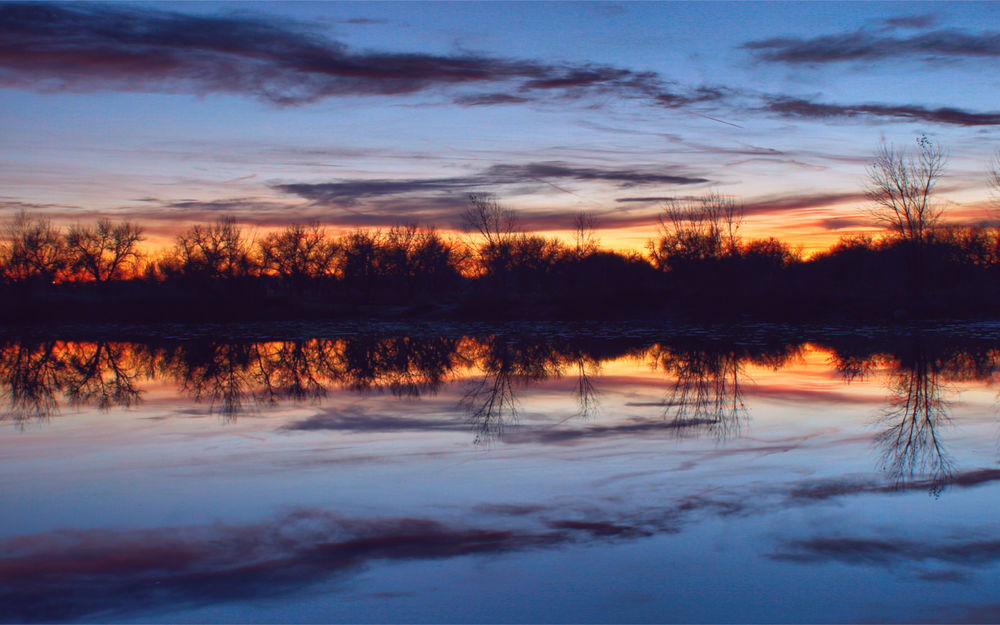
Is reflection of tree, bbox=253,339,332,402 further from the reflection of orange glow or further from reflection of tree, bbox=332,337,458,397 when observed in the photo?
reflection of tree, bbox=332,337,458,397

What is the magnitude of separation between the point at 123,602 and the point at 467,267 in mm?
89627

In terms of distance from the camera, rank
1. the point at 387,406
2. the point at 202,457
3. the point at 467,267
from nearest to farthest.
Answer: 1. the point at 202,457
2. the point at 387,406
3. the point at 467,267

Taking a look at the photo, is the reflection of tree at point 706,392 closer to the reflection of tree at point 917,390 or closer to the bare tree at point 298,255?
the reflection of tree at point 917,390

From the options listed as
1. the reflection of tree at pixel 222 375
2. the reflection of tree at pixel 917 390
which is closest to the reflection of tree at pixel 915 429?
the reflection of tree at pixel 917 390

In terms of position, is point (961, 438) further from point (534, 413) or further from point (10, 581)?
point (10, 581)

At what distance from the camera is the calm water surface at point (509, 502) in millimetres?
4270

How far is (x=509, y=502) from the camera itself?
20.1 ft

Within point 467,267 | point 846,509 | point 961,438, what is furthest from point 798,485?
point 467,267

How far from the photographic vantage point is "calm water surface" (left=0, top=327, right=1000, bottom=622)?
4270 mm

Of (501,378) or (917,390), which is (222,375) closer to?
(501,378)

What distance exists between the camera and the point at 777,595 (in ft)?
13.9

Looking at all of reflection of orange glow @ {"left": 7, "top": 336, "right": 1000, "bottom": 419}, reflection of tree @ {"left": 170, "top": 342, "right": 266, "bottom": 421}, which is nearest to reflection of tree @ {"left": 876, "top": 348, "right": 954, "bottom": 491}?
reflection of orange glow @ {"left": 7, "top": 336, "right": 1000, "bottom": 419}

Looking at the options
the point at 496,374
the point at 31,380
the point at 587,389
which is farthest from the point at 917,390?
the point at 31,380

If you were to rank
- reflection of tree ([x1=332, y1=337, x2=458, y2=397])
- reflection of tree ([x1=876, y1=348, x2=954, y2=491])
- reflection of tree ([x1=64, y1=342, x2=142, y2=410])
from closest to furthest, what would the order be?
reflection of tree ([x1=876, y1=348, x2=954, y2=491]) → reflection of tree ([x1=64, y1=342, x2=142, y2=410]) → reflection of tree ([x1=332, y1=337, x2=458, y2=397])
